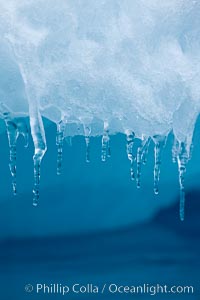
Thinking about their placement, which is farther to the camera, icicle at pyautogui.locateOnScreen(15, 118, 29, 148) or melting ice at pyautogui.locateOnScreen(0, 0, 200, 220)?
icicle at pyautogui.locateOnScreen(15, 118, 29, 148)

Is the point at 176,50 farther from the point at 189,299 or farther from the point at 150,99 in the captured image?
the point at 189,299

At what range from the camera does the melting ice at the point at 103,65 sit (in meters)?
2.44

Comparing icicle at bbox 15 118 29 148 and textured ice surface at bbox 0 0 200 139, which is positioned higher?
textured ice surface at bbox 0 0 200 139

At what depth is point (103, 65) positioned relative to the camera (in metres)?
2.61

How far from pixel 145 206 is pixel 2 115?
134 inches

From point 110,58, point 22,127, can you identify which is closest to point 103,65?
point 110,58

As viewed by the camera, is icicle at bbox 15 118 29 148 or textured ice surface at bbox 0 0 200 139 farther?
icicle at bbox 15 118 29 148

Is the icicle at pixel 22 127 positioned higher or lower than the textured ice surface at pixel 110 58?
lower

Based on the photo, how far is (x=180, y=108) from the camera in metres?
2.71

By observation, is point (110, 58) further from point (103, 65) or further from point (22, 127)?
point (22, 127)

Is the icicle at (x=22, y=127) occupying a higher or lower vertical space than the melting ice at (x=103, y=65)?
lower

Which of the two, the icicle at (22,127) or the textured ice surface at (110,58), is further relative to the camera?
the icicle at (22,127)

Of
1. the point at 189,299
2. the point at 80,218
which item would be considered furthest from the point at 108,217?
the point at 189,299

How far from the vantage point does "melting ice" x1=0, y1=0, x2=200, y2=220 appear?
96.1 inches
